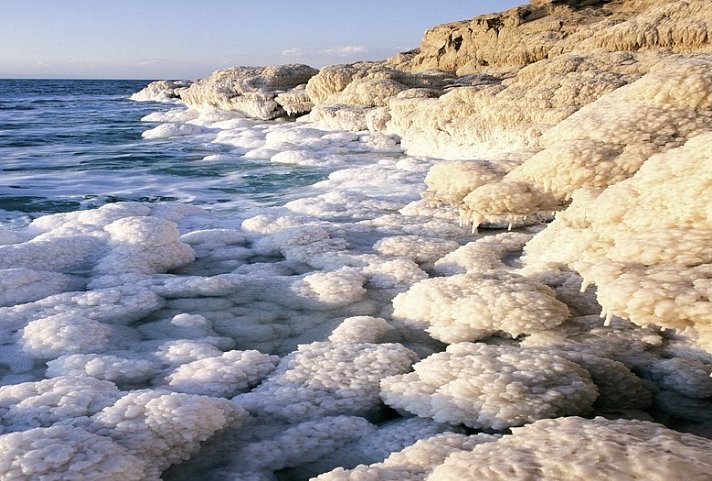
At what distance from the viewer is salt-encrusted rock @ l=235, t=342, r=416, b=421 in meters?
3.14

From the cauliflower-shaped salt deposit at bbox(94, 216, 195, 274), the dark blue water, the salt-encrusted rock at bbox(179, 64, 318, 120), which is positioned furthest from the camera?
the salt-encrusted rock at bbox(179, 64, 318, 120)

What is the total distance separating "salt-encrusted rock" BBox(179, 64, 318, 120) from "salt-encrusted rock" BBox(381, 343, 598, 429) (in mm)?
19708

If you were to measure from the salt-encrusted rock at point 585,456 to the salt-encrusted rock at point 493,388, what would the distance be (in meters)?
0.55

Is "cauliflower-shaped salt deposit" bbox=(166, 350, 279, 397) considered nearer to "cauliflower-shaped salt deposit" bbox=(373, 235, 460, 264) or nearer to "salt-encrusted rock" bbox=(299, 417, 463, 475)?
"salt-encrusted rock" bbox=(299, 417, 463, 475)

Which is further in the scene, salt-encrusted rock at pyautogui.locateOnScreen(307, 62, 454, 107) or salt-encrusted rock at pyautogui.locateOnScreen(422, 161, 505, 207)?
salt-encrusted rock at pyautogui.locateOnScreen(307, 62, 454, 107)

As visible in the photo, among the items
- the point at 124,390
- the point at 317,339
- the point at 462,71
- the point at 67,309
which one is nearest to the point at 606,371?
the point at 317,339

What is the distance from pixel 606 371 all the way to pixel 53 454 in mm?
2810

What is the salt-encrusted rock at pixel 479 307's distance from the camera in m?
3.87

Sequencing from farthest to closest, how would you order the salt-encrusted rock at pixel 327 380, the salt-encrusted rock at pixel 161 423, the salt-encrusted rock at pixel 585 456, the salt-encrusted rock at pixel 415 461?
1. the salt-encrusted rock at pixel 327 380
2. the salt-encrusted rock at pixel 161 423
3. the salt-encrusted rock at pixel 415 461
4. the salt-encrusted rock at pixel 585 456

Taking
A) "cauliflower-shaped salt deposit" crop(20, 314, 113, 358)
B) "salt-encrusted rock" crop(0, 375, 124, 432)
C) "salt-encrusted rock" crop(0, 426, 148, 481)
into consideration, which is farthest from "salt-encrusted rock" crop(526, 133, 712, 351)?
"cauliflower-shaped salt deposit" crop(20, 314, 113, 358)

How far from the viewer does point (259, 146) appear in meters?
15.6

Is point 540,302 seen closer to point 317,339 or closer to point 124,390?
point 317,339

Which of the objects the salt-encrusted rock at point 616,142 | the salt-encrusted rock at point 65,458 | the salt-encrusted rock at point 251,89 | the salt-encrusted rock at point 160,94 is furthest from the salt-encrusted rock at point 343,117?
the salt-encrusted rock at point 160,94

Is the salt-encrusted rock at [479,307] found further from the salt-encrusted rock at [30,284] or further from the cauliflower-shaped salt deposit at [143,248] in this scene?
the salt-encrusted rock at [30,284]
